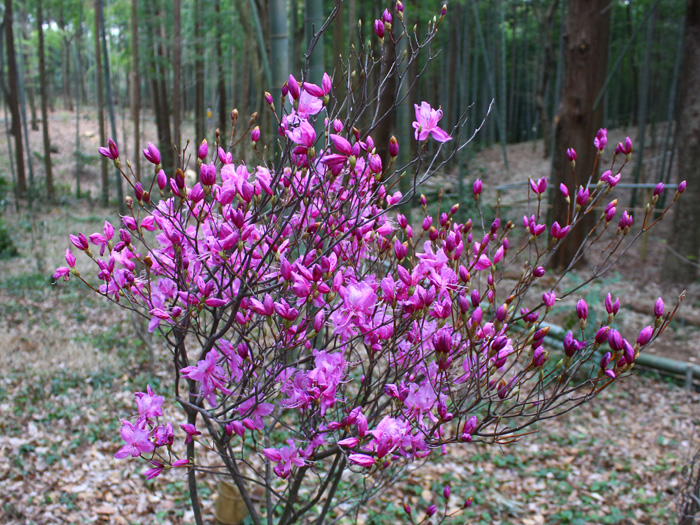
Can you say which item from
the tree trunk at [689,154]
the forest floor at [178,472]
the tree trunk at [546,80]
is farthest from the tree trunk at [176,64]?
the tree trunk at [546,80]

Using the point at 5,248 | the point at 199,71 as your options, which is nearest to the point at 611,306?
the point at 5,248

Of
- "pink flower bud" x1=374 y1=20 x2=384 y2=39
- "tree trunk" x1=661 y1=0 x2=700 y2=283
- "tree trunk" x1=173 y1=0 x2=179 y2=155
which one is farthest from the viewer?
"tree trunk" x1=173 y1=0 x2=179 y2=155

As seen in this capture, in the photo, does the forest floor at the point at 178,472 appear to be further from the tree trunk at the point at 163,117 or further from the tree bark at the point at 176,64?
the tree trunk at the point at 163,117

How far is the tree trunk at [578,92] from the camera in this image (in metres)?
6.95

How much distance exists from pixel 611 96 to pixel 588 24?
74.2 ft

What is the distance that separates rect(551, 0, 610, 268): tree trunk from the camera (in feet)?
22.8

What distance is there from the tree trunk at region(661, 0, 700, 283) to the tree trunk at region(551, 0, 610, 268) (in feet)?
3.26

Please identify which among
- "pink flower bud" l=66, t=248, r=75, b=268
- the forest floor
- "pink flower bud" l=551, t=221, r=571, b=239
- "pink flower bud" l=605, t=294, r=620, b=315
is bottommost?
the forest floor

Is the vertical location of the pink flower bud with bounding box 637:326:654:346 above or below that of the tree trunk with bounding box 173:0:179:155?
below

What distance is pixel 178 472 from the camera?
11.6 ft

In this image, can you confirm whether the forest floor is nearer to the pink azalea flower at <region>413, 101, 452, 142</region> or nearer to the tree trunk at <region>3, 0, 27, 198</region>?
the pink azalea flower at <region>413, 101, 452, 142</region>

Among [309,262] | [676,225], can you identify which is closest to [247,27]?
[676,225]

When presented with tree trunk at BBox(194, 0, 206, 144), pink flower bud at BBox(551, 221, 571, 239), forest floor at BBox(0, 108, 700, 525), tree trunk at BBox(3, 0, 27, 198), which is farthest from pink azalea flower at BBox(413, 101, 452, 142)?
tree trunk at BBox(3, 0, 27, 198)

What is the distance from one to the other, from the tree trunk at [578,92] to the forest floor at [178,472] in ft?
5.70
